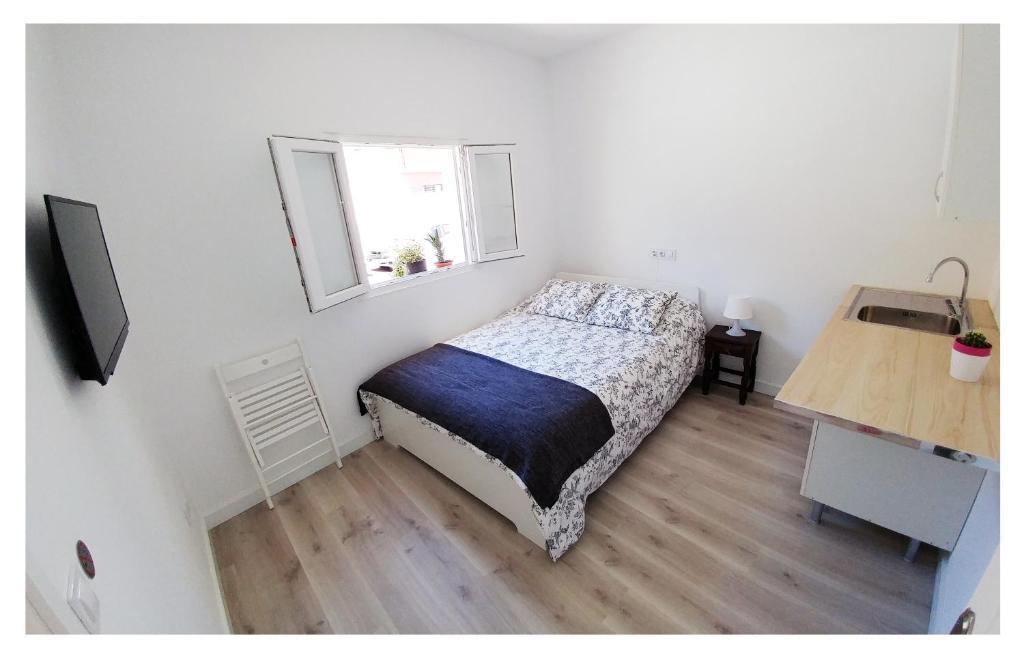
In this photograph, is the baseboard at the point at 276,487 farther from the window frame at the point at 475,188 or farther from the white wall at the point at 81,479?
the window frame at the point at 475,188

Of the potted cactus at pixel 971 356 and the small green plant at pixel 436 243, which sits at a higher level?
the small green plant at pixel 436 243

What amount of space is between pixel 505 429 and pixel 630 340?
1.24m

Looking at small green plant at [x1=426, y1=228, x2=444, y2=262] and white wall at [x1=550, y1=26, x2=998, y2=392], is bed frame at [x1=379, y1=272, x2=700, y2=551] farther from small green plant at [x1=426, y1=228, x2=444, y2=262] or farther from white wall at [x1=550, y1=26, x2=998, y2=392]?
white wall at [x1=550, y1=26, x2=998, y2=392]

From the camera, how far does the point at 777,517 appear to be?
185 cm

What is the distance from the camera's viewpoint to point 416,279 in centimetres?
284

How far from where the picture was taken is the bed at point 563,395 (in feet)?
5.82

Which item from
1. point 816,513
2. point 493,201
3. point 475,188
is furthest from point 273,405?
point 816,513

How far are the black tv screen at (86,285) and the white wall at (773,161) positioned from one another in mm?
3110

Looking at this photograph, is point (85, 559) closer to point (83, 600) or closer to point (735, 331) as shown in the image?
point (83, 600)

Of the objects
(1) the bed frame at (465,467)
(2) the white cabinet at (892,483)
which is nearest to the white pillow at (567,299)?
(1) the bed frame at (465,467)

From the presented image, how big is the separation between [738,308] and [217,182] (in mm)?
3134

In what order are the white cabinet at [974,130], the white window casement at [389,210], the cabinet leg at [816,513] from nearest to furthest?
the white cabinet at [974,130] < the cabinet leg at [816,513] < the white window casement at [389,210]

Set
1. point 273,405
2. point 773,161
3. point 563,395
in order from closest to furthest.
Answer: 1. point 563,395
2. point 273,405
3. point 773,161

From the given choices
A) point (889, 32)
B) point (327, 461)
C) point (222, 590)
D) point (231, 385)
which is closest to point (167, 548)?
point (222, 590)
